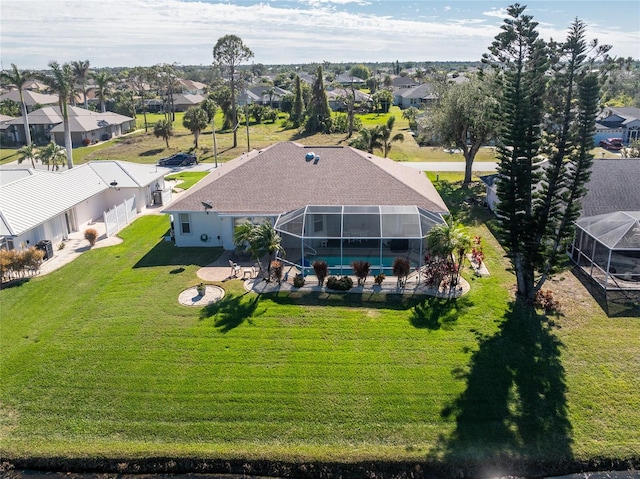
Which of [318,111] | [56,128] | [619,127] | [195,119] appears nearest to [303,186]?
[195,119]

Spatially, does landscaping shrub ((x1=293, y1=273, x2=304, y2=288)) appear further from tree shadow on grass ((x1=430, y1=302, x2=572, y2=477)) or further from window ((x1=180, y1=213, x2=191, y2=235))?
window ((x1=180, y1=213, x2=191, y2=235))

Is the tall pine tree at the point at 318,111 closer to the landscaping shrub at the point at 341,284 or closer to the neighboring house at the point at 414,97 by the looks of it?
the neighboring house at the point at 414,97

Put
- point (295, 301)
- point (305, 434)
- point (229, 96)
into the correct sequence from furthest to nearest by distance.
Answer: point (229, 96)
point (295, 301)
point (305, 434)

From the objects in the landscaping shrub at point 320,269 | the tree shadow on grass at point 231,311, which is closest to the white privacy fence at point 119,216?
the tree shadow on grass at point 231,311

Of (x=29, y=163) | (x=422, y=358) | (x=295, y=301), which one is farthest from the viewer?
(x=29, y=163)

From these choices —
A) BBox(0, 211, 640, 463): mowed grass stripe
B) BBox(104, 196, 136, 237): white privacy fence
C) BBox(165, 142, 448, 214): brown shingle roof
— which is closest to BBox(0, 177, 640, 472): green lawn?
BBox(0, 211, 640, 463): mowed grass stripe

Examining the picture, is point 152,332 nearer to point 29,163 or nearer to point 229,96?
point 29,163

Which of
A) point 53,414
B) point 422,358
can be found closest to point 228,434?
point 53,414
